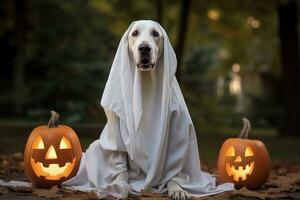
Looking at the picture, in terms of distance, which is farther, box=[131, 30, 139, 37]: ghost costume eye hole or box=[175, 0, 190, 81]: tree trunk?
box=[175, 0, 190, 81]: tree trunk

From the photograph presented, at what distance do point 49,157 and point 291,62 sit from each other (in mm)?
9890

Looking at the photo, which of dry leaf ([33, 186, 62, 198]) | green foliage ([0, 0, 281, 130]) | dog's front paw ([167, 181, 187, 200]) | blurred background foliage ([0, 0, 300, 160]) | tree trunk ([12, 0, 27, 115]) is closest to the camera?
dog's front paw ([167, 181, 187, 200])

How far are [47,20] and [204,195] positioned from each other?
2001cm

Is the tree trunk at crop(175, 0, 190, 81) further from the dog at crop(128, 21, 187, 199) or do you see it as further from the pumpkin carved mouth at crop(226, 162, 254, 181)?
the dog at crop(128, 21, 187, 199)

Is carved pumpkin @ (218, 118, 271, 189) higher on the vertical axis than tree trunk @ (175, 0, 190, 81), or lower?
lower

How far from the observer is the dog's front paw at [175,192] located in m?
4.63

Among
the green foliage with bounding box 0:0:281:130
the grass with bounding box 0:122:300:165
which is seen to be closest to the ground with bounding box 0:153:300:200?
the grass with bounding box 0:122:300:165

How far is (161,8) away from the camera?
1620 centimetres

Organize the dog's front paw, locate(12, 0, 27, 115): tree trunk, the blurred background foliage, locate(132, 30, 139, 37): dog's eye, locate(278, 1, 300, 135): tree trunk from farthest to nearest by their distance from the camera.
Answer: locate(12, 0, 27, 115): tree trunk < the blurred background foliage < locate(278, 1, 300, 135): tree trunk < locate(132, 30, 139, 37): dog's eye < the dog's front paw

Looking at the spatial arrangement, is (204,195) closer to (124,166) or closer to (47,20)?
(124,166)

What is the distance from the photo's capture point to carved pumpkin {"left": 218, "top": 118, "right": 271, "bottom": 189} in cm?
542

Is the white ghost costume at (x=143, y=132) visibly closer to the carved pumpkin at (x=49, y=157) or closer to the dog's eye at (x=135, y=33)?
the dog's eye at (x=135, y=33)

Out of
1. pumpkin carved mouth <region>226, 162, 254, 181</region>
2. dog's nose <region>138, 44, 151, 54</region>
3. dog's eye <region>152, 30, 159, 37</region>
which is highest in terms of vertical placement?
dog's eye <region>152, 30, 159, 37</region>

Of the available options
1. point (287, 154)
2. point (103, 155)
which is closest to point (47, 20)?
point (287, 154)
